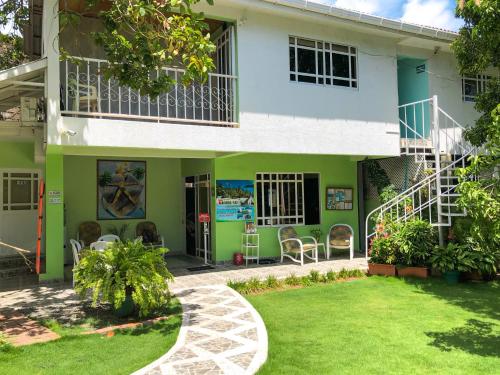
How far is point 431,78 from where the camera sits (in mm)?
12250

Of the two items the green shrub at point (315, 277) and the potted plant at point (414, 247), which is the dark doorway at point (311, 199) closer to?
the potted plant at point (414, 247)

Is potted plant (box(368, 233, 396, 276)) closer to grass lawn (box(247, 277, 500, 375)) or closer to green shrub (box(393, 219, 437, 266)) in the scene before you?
green shrub (box(393, 219, 437, 266))

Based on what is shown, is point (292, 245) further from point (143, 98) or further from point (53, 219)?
point (53, 219)

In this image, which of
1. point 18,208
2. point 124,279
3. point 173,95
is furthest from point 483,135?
point 18,208

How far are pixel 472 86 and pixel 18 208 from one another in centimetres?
1403

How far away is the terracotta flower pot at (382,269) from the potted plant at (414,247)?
136 mm

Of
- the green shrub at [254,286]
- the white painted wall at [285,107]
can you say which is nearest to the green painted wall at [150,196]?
the white painted wall at [285,107]

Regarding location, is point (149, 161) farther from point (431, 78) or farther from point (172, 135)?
point (431, 78)

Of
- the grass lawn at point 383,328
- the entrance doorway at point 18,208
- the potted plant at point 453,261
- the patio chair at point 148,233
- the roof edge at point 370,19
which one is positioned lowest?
the grass lawn at point 383,328

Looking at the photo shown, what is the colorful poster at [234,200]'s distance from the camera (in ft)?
35.7

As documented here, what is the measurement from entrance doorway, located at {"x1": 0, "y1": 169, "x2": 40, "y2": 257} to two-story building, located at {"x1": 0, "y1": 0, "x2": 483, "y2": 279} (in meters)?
0.03

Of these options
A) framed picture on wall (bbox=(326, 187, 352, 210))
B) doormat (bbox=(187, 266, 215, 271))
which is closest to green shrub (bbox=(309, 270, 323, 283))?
doormat (bbox=(187, 266, 215, 271))

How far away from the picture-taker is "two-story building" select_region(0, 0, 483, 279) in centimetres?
820

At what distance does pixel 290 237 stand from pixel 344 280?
9.19ft
